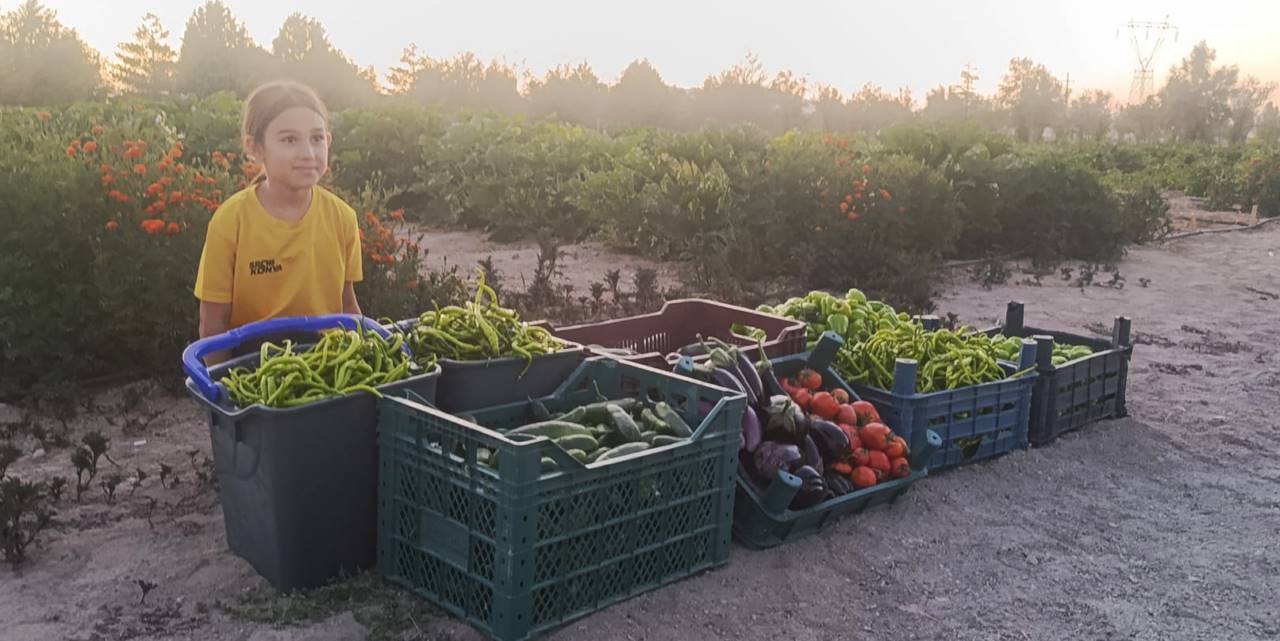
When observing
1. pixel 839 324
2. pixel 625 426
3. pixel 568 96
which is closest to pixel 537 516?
pixel 625 426

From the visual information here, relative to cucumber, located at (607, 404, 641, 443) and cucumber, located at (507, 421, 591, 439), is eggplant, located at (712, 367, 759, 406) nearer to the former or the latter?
cucumber, located at (607, 404, 641, 443)

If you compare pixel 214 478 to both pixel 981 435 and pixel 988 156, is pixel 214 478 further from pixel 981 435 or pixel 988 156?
pixel 988 156

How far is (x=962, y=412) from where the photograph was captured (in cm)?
525

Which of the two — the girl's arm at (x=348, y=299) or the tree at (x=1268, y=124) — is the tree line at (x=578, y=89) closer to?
the tree at (x=1268, y=124)

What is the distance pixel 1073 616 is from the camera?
383cm

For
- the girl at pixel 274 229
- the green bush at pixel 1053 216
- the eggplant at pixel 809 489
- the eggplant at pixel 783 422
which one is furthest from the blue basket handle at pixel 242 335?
the green bush at pixel 1053 216

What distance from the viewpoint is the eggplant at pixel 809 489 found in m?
4.29

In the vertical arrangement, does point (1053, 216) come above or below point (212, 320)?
above

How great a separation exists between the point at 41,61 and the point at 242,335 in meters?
38.0

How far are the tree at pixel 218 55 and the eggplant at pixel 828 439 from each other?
140ft

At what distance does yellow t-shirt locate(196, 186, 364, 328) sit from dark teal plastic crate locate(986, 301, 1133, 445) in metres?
3.49

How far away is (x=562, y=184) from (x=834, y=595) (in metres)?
9.58

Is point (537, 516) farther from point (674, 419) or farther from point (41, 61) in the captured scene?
→ point (41, 61)

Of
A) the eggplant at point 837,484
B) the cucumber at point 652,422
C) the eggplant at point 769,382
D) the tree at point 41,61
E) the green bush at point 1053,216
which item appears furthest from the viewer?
the tree at point 41,61
